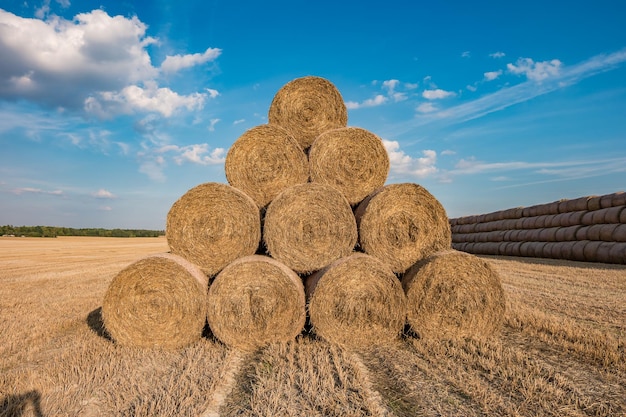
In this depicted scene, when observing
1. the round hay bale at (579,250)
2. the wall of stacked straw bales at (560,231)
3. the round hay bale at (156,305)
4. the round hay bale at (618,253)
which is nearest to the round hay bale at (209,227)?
the round hay bale at (156,305)

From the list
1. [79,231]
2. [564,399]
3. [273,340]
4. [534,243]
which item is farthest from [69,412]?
[79,231]

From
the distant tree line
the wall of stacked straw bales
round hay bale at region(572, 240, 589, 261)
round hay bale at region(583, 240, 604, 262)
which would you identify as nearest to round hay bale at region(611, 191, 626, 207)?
the wall of stacked straw bales

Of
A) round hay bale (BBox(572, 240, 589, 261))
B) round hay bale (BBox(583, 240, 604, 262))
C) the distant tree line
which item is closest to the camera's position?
round hay bale (BBox(583, 240, 604, 262))

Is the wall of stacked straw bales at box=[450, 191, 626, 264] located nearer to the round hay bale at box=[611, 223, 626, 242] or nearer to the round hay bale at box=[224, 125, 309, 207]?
the round hay bale at box=[611, 223, 626, 242]

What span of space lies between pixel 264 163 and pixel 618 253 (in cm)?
1126

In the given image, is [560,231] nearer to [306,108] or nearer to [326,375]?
[306,108]

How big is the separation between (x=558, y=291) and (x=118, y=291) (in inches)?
301

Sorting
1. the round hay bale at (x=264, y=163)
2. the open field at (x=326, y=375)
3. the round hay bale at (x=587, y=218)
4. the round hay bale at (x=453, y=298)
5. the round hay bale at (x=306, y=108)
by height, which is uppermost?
the round hay bale at (x=306, y=108)

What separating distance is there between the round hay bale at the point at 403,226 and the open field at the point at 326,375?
1.04 m

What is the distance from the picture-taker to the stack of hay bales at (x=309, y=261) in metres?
5.08

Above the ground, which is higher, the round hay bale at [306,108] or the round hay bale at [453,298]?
the round hay bale at [306,108]

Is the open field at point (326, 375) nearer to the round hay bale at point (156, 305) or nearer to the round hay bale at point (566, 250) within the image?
the round hay bale at point (156, 305)

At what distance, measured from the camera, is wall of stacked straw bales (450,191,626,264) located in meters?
13.2

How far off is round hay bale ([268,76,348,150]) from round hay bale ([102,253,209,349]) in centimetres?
291
